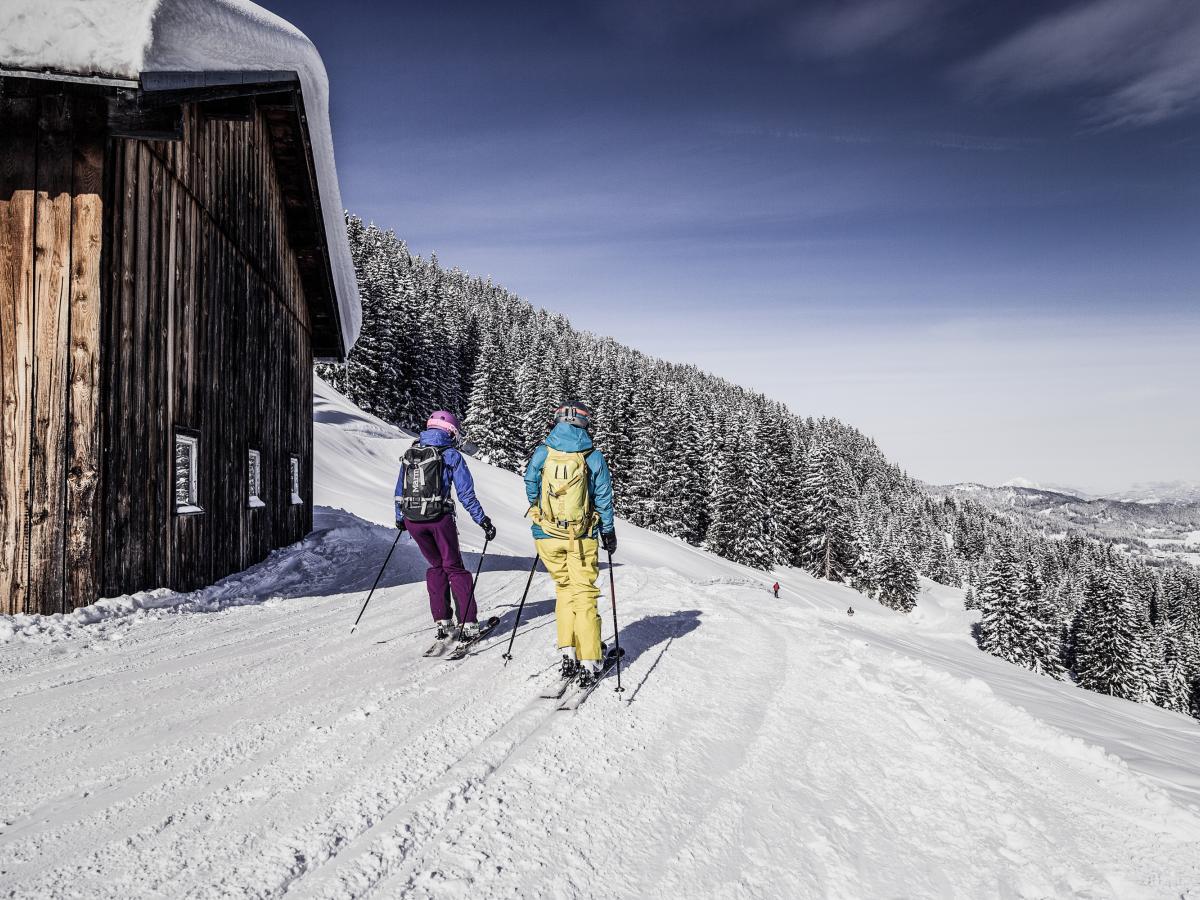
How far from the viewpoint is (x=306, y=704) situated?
169 inches

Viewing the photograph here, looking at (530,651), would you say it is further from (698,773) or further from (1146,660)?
(1146,660)

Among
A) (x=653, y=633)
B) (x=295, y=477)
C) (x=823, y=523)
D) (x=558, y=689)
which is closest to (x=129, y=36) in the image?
(x=558, y=689)

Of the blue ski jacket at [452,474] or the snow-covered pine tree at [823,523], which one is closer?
the blue ski jacket at [452,474]

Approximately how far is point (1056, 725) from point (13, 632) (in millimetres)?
8321

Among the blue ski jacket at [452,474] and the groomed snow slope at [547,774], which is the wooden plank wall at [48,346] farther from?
the blue ski jacket at [452,474]

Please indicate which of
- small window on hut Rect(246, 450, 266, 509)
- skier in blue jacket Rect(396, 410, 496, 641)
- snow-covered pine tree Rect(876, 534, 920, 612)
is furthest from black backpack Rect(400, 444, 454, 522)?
snow-covered pine tree Rect(876, 534, 920, 612)

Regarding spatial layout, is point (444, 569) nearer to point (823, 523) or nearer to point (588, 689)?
point (588, 689)

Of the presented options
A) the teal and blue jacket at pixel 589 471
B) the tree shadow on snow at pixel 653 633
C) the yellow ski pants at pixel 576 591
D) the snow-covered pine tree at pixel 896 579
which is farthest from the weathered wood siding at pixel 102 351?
the snow-covered pine tree at pixel 896 579

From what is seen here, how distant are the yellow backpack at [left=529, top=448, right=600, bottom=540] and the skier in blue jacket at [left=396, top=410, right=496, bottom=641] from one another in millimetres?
1097

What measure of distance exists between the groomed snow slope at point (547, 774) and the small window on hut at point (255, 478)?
4.02 m

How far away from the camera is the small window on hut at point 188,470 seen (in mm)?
8031

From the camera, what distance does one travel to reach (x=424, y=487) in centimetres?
598

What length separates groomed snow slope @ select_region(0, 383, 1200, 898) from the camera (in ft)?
8.40

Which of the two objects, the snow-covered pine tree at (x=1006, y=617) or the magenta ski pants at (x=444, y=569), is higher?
the magenta ski pants at (x=444, y=569)
